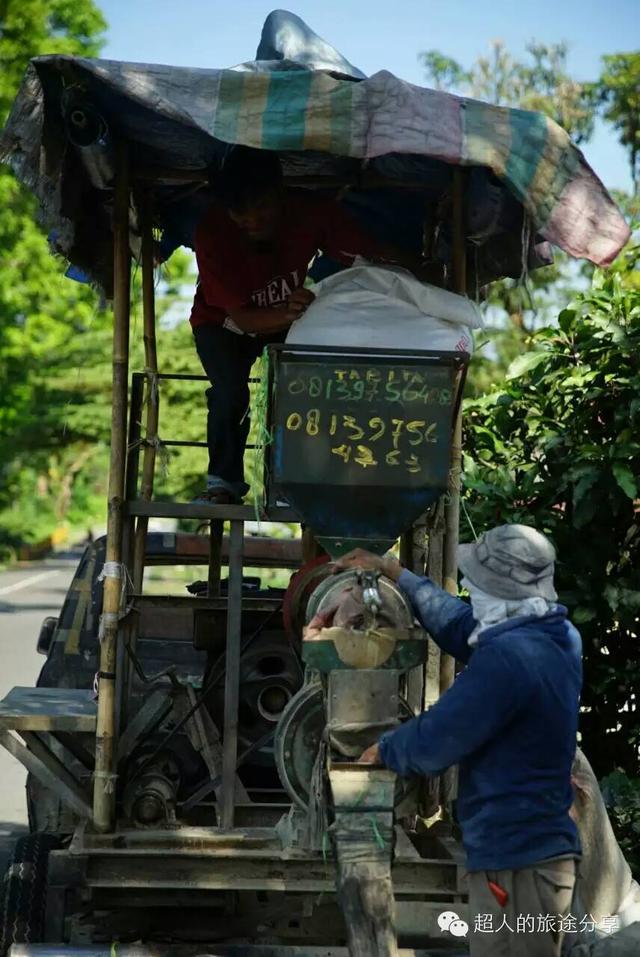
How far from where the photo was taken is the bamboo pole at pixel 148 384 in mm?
6230

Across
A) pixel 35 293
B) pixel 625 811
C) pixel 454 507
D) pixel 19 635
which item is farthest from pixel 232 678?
pixel 35 293

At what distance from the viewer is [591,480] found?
6.69m

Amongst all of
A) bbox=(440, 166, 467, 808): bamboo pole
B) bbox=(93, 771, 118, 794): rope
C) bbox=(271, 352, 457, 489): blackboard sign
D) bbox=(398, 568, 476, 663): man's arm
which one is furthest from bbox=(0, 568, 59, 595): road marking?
bbox=(398, 568, 476, 663): man's arm

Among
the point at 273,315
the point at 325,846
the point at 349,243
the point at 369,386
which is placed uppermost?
the point at 349,243

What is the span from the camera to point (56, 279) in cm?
2939

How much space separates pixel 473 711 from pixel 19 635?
1672 centimetres

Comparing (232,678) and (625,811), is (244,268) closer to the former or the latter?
(232,678)

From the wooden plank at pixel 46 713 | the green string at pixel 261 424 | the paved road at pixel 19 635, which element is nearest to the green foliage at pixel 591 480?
the green string at pixel 261 424

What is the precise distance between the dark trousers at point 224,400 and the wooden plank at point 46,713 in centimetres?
109

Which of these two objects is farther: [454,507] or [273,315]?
[273,315]

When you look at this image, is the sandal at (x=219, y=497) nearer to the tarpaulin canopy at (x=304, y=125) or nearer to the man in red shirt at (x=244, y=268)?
the man in red shirt at (x=244, y=268)

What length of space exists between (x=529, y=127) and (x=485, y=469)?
317 centimetres

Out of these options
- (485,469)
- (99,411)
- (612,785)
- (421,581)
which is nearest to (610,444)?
(485,469)

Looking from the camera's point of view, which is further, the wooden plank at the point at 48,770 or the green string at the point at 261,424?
the wooden plank at the point at 48,770
